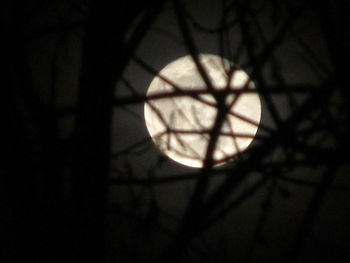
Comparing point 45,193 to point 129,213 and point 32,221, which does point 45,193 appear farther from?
point 129,213

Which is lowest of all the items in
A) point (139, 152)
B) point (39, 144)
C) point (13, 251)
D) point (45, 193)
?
point (13, 251)

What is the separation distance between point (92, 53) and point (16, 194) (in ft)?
2.04

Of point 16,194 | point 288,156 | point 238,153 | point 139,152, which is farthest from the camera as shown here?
point 139,152

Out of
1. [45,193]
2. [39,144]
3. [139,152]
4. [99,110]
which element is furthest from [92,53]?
[139,152]

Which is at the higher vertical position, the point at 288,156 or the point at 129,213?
the point at 288,156

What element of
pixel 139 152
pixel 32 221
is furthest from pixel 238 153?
pixel 32 221

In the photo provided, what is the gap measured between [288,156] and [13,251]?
1298mm

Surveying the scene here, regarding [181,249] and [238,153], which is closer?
[181,249]

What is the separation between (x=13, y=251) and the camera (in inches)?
73.5

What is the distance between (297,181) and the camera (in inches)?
75.3

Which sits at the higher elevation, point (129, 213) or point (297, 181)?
point (297, 181)

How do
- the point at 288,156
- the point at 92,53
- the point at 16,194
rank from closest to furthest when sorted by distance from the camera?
1. the point at 92,53
2. the point at 16,194
3. the point at 288,156

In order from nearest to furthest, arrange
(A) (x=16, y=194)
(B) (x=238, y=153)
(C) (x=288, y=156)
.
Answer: (A) (x=16, y=194)
(C) (x=288, y=156)
(B) (x=238, y=153)

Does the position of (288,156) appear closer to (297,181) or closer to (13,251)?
(297,181)
